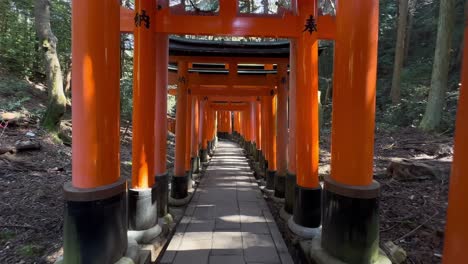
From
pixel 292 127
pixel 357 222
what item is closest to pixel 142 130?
pixel 292 127

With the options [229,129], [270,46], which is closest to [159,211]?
Result: [270,46]

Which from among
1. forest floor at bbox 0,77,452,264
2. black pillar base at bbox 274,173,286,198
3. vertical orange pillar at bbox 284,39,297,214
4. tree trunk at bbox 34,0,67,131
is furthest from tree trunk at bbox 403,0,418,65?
tree trunk at bbox 34,0,67,131

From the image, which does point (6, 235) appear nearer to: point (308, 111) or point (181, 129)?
point (181, 129)

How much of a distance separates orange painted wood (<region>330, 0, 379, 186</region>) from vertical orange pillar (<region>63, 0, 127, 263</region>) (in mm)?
1987

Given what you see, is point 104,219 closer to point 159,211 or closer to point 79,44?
point 79,44

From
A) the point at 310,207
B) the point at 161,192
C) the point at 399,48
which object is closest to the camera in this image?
the point at 310,207

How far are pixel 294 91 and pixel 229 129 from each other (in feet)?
106

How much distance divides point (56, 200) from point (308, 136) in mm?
3993

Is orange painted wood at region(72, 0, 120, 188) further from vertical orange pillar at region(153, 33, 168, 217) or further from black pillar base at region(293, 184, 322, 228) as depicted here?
black pillar base at region(293, 184, 322, 228)

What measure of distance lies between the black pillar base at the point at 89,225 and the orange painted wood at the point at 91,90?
0.09 metres

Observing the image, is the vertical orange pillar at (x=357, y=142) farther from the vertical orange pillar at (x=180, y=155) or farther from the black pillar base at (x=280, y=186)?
the vertical orange pillar at (x=180, y=155)

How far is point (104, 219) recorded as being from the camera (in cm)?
268

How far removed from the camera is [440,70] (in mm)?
10953

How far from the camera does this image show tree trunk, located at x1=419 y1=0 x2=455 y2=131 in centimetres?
1068
